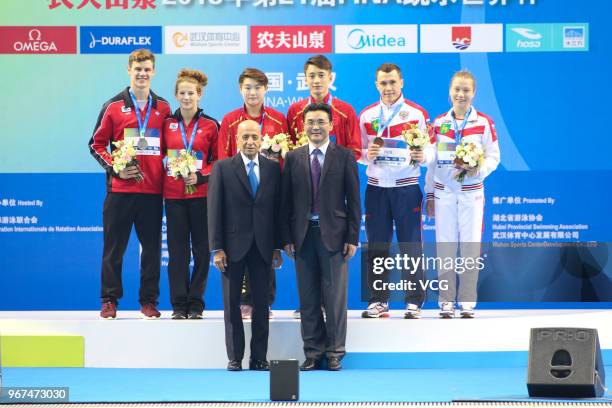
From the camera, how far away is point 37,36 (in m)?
9.78

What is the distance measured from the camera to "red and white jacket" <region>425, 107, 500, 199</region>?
7.61 meters

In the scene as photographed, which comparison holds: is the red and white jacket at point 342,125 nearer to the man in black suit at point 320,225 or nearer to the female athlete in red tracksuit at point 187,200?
the man in black suit at point 320,225

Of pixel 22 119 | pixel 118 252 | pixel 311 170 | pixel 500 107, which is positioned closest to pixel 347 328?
pixel 311 170

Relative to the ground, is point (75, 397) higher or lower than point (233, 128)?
lower

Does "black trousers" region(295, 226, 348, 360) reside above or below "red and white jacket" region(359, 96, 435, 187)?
below

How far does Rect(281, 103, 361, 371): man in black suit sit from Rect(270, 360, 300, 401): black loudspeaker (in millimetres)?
1269

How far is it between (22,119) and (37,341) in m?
3.01

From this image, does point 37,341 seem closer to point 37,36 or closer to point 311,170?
point 311,170

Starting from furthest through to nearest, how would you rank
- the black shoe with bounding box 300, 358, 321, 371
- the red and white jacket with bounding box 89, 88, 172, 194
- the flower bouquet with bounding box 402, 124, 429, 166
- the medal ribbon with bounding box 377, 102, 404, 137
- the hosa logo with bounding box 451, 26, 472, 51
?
1. the hosa logo with bounding box 451, 26, 472, 51
2. the medal ribbon with bounding box 377, 102, 404, 137
3. the red and white jacket with bounding box 89, 88, 172, 194
4. the flower bouquet with bounding box 402, 124, 429, 166
5. the black shoe with bounding box 300, 358, 321, 371

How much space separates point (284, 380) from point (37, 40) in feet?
16.9

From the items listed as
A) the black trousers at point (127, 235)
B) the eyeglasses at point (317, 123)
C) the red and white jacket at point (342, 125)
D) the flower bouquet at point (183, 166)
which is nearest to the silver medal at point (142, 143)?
the flower bouquet at point (183, 166)

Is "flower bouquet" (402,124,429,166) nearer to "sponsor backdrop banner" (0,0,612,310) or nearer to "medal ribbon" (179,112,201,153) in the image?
"medal ribbon" (179,112,201,153)

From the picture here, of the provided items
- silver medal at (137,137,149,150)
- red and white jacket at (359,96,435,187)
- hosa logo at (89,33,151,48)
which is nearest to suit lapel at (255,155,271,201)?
red and white jacket at (359,96,435,187)

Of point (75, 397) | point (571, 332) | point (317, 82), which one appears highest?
point (317, 82)
